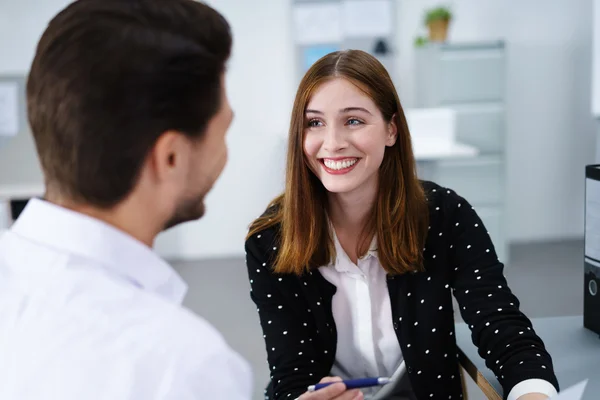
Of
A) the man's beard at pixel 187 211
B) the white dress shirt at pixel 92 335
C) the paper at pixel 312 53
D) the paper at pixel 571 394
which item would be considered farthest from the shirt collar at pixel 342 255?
the paper at pixel 312 53

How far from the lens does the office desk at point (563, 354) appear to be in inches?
49.4

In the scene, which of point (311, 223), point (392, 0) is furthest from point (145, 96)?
point (392, 0)

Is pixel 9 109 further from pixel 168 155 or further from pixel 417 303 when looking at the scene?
pixel 168 155

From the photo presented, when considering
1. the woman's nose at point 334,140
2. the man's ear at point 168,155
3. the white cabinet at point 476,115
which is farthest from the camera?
the white cabinet at point 476,115

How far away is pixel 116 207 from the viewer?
0.71m

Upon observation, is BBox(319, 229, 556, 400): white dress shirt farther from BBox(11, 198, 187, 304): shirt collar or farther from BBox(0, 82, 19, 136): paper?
BBox(0, 82, 19, 136): paper

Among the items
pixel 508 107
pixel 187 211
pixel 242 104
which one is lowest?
pixel 508 107

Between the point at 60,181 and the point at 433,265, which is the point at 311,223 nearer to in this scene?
the point at 433,265

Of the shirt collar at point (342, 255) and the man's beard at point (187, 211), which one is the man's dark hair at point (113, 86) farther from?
the shirt collar at point (342, 255)

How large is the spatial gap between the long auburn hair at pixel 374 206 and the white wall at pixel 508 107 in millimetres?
3312

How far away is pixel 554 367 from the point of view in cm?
130

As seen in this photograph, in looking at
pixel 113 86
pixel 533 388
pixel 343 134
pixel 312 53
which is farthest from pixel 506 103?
pixel 113 86

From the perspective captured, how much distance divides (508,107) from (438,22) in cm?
92

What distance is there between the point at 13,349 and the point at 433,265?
1055mm
